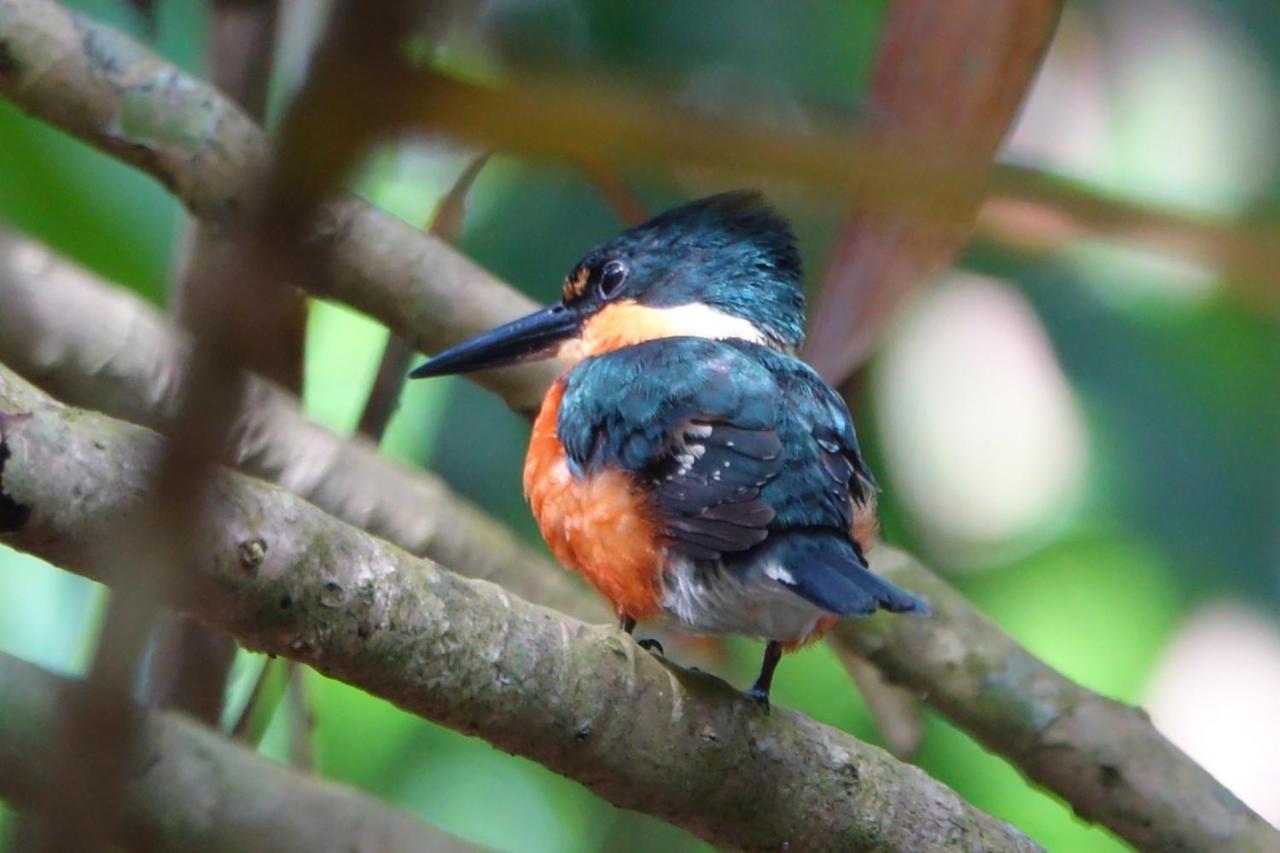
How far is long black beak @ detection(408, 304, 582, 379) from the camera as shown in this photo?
94.5 inches

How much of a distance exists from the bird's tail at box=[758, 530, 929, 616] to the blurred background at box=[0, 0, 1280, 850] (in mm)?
515

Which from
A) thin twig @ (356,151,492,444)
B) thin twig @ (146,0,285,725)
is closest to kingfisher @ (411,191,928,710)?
thin twig @ (356,151,492,444)

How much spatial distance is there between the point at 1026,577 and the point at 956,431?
Answer: 429 mm

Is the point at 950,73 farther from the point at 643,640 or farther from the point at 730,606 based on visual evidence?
the point at 643,640

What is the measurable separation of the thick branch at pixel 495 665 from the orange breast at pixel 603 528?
257mm

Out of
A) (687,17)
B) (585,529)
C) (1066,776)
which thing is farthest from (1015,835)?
(687,17)

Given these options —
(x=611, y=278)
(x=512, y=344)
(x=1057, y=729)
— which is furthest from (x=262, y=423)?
(x=1057, y=729)

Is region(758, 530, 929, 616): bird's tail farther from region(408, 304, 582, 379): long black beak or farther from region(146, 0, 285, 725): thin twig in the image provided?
region(408, 304, 582, 379): long black beak

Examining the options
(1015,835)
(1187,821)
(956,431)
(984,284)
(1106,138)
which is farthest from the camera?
(956,431)

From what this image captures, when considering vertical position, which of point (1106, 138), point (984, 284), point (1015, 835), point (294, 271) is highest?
point (1106, 138)

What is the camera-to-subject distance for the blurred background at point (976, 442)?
2.46 metres

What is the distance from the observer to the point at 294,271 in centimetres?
32

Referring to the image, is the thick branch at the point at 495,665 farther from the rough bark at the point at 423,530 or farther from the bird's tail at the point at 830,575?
the rough bark at the point at 423,530

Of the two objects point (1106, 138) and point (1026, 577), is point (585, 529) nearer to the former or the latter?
point (1106, 138)
